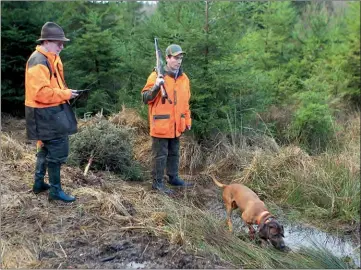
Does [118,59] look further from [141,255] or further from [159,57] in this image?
[141,255]

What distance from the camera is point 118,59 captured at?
34.5 feet

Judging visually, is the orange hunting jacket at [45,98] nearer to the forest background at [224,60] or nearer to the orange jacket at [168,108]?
the orange jacket at [168,108]

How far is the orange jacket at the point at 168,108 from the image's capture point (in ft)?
20.0

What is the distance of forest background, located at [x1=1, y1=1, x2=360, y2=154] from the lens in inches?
306

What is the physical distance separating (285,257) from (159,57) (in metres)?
3.04

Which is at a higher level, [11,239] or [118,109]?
[118,109]

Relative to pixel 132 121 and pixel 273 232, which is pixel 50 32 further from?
pixel 132 121

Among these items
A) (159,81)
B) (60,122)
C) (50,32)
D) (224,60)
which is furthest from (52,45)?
(224,60)

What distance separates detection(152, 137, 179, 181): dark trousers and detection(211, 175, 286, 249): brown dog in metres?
0.97

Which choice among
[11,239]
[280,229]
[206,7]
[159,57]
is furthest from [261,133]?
[11,239]

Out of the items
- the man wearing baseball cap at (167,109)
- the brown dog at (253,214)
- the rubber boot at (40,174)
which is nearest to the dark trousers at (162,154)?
the man wearing baseball cap at (167,109)

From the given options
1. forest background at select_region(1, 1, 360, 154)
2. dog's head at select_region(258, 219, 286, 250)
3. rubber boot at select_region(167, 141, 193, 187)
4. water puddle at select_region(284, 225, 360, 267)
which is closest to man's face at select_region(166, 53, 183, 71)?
rubber boot at select_region(167, 141, 193, 187)

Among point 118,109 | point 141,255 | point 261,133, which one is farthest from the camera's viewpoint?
point 118,109

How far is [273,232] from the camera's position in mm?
4996
